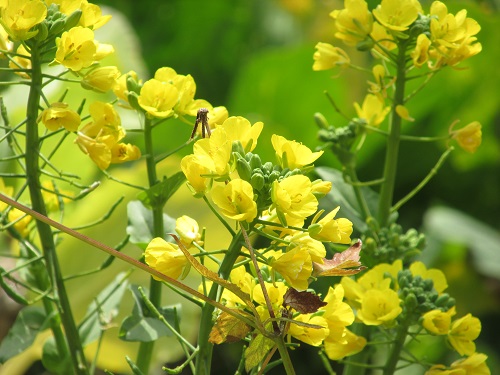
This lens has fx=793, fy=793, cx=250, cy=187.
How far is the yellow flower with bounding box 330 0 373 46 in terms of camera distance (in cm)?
47

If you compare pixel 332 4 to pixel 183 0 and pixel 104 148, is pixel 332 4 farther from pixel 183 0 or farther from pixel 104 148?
pixel 104 148

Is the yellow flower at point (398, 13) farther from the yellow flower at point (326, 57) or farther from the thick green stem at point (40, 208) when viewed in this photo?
the thick green stem at point (40, 208)

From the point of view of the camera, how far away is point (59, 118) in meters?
0.38

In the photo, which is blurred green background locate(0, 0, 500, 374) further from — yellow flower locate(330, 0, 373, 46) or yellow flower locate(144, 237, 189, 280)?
yellow flower locate(144, 237, 189, 280)

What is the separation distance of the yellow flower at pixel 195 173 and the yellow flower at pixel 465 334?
0.56 ft

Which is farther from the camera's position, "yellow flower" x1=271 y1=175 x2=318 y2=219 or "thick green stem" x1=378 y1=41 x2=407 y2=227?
"thick green stem" x1=378 y1=41 x2=407 y2=227

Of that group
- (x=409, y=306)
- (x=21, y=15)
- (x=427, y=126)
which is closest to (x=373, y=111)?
(x=409, y=306)

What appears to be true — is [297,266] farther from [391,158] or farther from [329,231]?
[391,158]

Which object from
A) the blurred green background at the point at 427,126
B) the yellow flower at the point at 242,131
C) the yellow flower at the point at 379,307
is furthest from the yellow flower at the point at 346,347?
the blurred green background at the point at 427,126

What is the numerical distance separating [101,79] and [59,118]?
3cm

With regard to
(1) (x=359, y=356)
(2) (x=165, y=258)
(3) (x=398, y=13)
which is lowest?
(1) (x=359, y=356)

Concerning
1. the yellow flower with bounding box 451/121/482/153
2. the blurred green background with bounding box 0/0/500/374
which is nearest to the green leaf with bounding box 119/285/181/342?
the yellow flower with bounding box 451/121/482/153

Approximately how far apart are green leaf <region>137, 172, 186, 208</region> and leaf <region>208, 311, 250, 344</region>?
0.10m

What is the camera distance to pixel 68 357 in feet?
1.58
